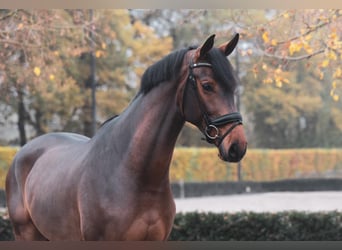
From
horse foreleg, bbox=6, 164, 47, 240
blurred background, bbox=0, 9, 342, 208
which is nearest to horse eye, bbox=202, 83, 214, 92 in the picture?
horse foreleg, bbox=6, 164, 47, 240

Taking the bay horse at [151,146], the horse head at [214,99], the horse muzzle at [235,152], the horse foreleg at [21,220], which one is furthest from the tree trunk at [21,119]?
the horse muzzle at [235,152]

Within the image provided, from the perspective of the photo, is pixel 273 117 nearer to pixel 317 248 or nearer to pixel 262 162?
pixel 262 162

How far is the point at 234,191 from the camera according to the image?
39.9 ft

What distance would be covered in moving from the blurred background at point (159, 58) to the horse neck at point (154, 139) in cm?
A: 262

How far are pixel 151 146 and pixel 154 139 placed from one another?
0.04 metres

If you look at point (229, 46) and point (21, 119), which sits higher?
point (229, 46)

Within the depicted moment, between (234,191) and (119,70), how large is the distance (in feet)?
12.8

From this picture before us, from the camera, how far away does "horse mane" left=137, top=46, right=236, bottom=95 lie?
2363 millimetres

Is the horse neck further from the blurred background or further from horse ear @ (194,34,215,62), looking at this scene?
the blurred background

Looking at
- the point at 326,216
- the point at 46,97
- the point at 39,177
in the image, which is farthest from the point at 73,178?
the point at 46,97

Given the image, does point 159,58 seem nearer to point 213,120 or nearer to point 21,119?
point 21,119

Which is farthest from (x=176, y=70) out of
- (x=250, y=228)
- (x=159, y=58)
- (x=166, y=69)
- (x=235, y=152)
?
(x=159, y=58)

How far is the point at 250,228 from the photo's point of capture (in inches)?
229

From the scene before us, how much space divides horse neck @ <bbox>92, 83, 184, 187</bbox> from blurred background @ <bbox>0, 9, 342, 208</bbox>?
2.62 metres
